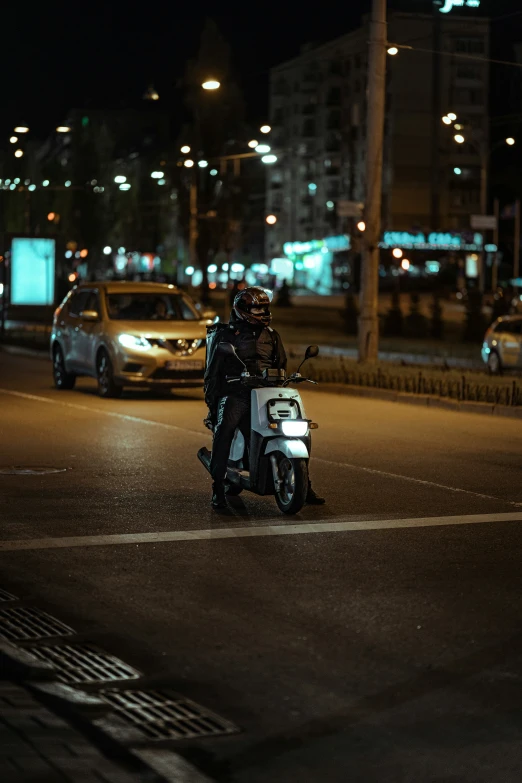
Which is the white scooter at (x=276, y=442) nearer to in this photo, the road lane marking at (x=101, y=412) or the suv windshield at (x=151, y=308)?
the road lane marking at (x=101, y=412)

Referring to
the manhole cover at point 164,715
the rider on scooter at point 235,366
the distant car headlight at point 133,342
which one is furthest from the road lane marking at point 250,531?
the distant car headlight at point 133,342

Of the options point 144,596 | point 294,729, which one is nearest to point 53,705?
point 294,729

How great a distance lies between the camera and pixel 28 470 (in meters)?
13.1

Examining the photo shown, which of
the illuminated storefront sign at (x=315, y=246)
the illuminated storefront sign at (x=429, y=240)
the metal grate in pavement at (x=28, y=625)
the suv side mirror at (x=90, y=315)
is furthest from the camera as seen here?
the illuminated storefront sign at (x=315, y=246)

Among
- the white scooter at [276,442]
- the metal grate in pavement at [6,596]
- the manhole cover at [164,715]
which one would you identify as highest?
the white scooter at [276,442]

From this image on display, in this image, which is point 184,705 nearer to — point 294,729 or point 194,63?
point 294,729

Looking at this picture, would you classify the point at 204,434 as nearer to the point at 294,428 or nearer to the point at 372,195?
the point at 294,428

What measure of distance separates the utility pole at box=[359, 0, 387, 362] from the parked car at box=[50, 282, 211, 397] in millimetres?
3499

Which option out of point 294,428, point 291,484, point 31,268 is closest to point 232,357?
point 294,428

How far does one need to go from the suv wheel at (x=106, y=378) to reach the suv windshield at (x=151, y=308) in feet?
2.40

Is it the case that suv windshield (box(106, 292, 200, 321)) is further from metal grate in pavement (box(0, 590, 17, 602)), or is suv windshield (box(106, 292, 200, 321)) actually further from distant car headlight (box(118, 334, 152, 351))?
metal grate in pavement (box(0, 590, 17, 602))

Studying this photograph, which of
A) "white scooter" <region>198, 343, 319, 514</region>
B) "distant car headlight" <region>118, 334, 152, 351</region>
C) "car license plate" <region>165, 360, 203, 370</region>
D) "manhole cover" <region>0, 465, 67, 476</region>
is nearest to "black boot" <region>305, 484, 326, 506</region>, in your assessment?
"white scooter" <region>198, 343, 319, 514</region>

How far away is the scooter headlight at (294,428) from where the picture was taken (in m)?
10.3

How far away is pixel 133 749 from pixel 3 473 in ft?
26.4
